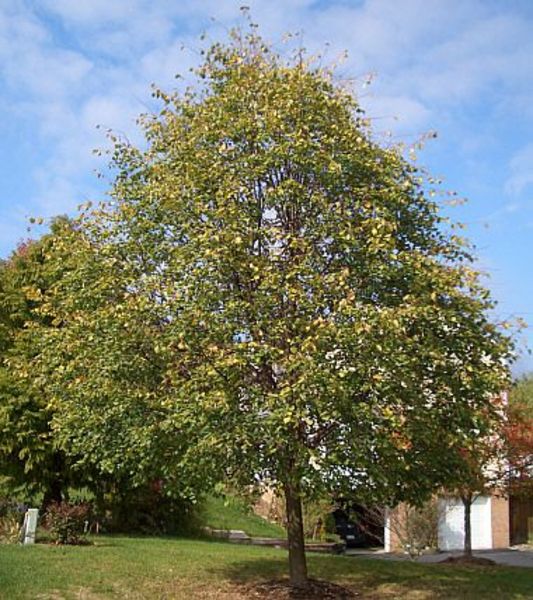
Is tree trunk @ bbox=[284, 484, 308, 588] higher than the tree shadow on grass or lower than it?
higher

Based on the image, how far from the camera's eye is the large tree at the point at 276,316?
33.0ft

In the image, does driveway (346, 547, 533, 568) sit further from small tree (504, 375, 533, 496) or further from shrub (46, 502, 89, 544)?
shrub (46, 502, 89, 544)

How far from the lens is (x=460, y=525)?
2972 cm

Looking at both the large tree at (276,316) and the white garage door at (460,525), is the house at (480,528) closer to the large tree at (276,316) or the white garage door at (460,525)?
the white garage door at (460,525)

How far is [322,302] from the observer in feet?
34.4

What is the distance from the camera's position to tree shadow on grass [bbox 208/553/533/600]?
13078 millimetres

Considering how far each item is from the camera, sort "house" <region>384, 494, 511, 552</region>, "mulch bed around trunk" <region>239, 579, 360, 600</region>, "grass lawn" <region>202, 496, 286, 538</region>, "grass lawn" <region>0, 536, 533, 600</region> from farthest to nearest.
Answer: "house" <region>384, 494, 511, 552</region>
"grass lawn" <region>202, 496, 286, 538</region>
"mulch bed around trunk" <region>239, 579, 360, 600</region>
"grass lawn" <region>0, 536, 533, 600</region>

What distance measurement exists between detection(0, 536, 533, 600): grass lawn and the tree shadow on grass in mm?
18

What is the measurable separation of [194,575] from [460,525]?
18.7 m

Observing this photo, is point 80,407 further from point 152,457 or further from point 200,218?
point 200,218

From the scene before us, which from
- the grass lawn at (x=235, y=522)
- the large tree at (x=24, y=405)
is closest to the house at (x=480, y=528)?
the grass lawn at (x=235, y=522)

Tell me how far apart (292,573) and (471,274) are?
5751 mm

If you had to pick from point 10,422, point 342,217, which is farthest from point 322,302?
point 10,422

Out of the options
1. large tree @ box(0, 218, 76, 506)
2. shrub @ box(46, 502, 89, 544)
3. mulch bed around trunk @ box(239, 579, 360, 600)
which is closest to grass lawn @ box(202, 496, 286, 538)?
large tree @ box(0, 218, 76, 506)
